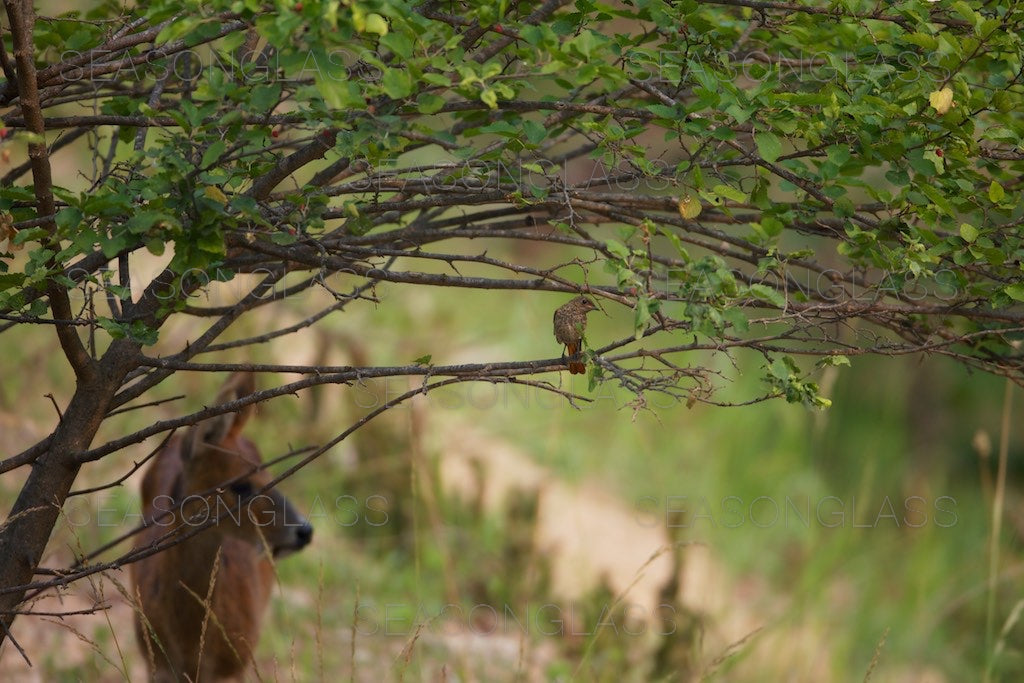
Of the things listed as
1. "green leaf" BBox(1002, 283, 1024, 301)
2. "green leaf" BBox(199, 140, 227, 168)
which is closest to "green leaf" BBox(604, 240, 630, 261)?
"green leaf" BBox(199, 140, 227, 168)

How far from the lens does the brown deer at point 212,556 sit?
379cm

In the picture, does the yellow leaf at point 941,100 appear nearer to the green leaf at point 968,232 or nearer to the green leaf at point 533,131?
the green leaf at point 968,232

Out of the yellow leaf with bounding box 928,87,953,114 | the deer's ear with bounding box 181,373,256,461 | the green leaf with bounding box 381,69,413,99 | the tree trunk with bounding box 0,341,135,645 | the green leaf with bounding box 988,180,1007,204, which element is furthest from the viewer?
the deer's ear with bounding box 181,373,256,461

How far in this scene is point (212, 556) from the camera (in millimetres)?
3932

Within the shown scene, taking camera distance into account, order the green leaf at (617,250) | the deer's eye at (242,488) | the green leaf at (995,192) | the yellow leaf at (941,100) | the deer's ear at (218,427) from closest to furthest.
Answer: the green leaf at (617,250), the yellow leaf at (941,100), the green leaf at (995,192), the deer's ear at (218,427), the deer's eye at (242,488)

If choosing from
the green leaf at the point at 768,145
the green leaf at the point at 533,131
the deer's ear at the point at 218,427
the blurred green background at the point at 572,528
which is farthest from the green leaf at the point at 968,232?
the deer's ear at the point at 218,427

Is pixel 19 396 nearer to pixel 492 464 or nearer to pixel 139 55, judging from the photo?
pixel 492 464

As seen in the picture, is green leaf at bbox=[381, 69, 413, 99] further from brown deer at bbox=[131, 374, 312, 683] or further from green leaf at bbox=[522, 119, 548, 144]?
brown deer at bbox=[131, 374, 312, 683]

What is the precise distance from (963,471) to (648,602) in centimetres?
406

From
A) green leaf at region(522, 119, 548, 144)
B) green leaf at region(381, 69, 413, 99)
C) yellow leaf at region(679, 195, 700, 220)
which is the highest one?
green leaf at region(381, 69, 413, 99)

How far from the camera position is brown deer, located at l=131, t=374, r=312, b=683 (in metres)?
3.79

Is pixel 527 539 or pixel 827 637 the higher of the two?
pixel 527 539

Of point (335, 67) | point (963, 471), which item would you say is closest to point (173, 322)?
point (335, 67)

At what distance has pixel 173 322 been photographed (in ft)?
22.1
